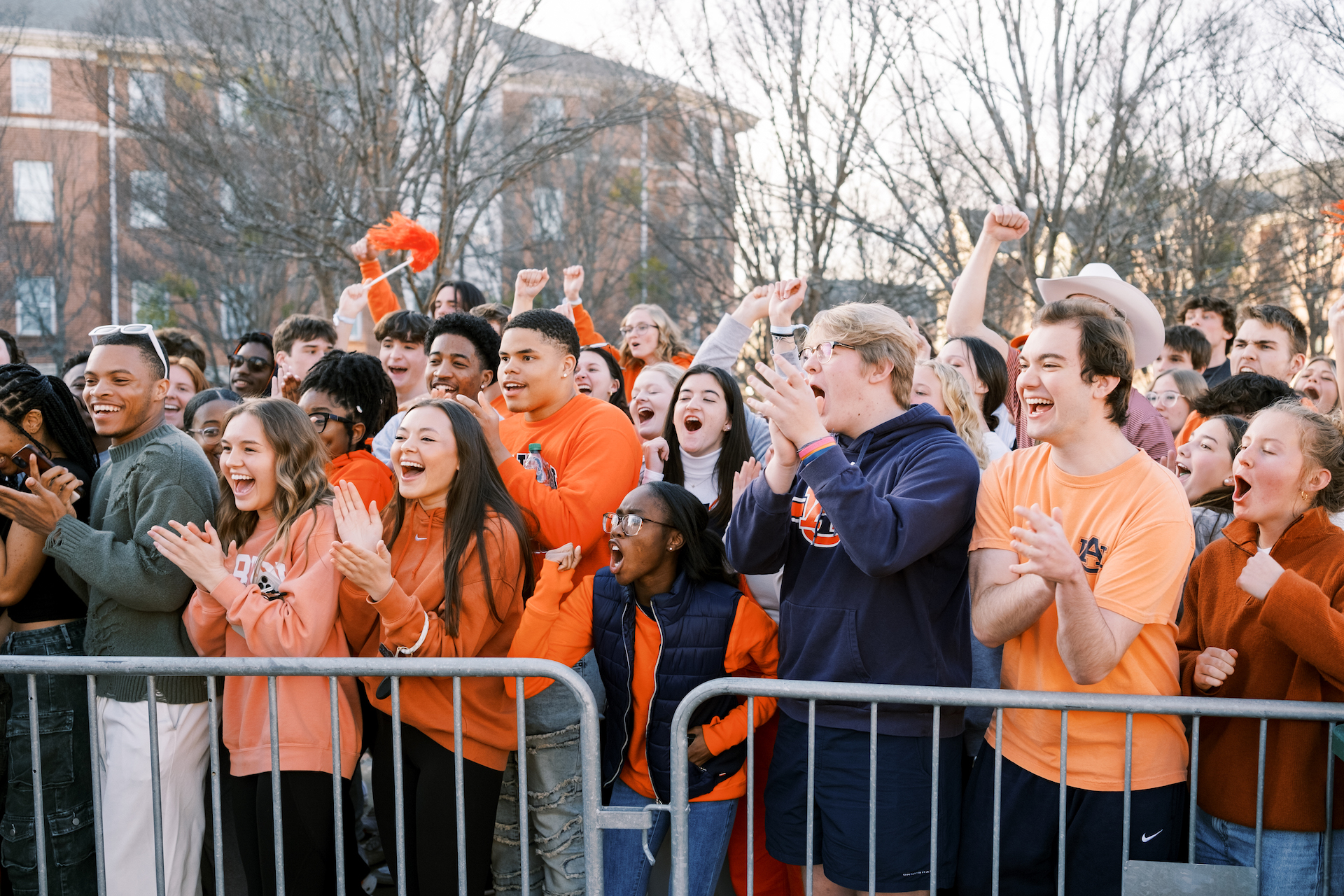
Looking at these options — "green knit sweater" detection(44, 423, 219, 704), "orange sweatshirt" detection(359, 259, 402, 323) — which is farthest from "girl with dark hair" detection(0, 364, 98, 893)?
"orange sweatshirt" detection(359, 259, 402, 323)

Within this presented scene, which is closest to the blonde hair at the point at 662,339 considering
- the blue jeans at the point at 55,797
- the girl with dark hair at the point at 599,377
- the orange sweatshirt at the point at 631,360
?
the orange sweatshirt at the point at 631,360

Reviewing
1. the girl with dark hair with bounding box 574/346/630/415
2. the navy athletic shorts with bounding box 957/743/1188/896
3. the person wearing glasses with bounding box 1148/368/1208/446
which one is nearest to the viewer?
the navy athletic shorts with bounding box 957/743/1188/896

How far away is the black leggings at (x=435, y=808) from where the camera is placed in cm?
316

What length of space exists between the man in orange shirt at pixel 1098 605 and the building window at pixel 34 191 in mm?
24488

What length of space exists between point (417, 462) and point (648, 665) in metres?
1.05

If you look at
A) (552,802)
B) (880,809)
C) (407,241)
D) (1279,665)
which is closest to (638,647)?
(552,802)

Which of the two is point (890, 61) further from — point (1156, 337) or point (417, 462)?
point (417, 462)

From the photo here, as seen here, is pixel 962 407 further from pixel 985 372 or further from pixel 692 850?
pixel 692 850

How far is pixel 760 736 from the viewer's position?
11.2 feet

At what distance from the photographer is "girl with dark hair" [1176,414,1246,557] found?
3.44 m

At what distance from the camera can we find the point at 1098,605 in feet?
7.96

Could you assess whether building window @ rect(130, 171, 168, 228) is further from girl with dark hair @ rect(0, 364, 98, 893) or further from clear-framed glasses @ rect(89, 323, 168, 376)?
girl with dark hair @ rect(0, 364, 98, 893)

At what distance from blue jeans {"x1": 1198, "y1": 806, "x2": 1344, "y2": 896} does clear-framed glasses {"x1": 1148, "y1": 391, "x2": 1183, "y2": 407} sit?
3.09m

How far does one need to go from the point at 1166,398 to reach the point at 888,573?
363cm
